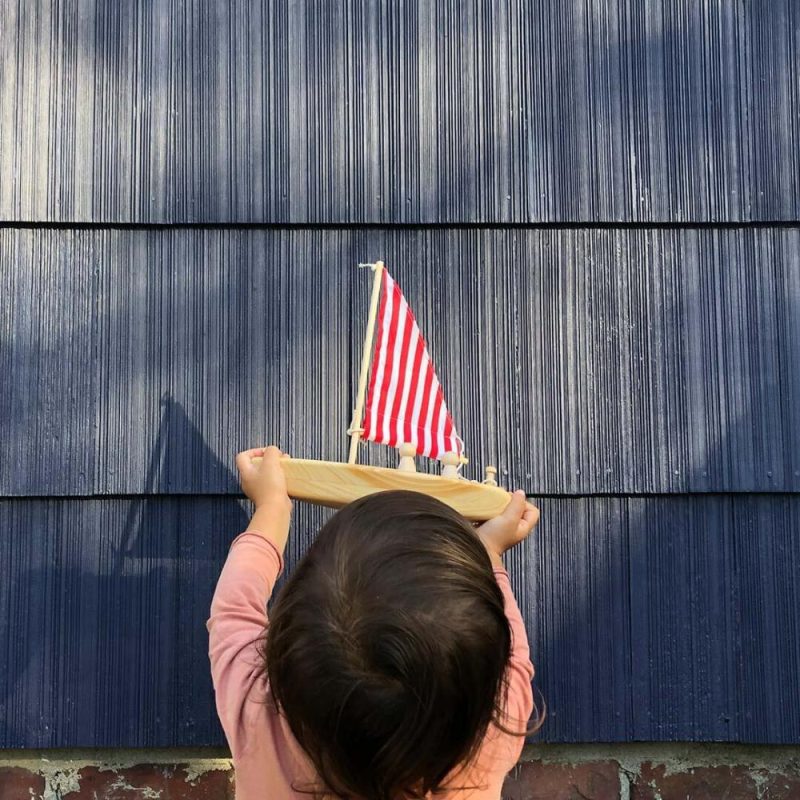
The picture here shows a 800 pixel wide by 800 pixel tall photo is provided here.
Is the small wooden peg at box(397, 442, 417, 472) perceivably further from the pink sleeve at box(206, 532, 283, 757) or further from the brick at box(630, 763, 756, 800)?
the brick at box(630, 763, 756, 800)

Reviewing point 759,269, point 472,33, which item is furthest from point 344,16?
point 759,269

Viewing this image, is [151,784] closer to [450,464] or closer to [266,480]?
[266,480]

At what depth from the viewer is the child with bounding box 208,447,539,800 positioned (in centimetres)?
84

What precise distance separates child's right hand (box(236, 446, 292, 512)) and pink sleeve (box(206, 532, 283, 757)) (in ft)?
0.41

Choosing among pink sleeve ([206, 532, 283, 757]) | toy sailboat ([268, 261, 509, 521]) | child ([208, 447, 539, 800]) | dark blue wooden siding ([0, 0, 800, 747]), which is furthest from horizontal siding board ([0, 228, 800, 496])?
child ([208, 447, 539, 800])

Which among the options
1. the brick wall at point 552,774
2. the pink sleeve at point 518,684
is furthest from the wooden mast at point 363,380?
the brick wall at point 552,774

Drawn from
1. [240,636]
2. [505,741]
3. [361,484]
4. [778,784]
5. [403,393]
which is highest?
[403,393]

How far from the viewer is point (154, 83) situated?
167 centimetres

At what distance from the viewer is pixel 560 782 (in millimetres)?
1652

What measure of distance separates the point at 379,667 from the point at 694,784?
1.13m

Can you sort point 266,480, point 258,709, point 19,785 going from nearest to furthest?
point 258,709, point 266,480, point 19,785

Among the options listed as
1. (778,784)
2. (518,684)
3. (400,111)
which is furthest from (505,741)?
(400,111)

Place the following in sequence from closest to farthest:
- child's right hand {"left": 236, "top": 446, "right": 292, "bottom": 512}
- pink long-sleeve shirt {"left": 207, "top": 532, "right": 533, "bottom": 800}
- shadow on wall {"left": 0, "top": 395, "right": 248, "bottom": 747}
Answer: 1. pink long-sleeve shirt {"left": 207, "top": 532, "right": 533, "bottom": 800}
2. child's right hand {"left": 236, "top": 446, "right": 292, "bottom": 512}
3. shadow on wall {"left": 0, "top": 395, "right": 248, "bottom": 747}

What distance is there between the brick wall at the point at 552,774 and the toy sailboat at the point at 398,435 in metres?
0.62
